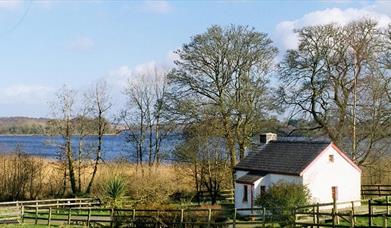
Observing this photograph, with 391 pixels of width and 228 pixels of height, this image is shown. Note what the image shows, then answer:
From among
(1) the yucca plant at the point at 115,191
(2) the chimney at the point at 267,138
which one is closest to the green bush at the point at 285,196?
(2) the chimney at the point at 267,138

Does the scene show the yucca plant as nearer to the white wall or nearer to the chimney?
the chimney

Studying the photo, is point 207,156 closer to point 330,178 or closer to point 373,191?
point 330,178

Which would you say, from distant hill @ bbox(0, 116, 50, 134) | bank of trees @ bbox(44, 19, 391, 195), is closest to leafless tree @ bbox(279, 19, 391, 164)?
bank of trees @ bbox(44, 19, 391, 195)

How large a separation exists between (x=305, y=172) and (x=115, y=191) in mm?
13133

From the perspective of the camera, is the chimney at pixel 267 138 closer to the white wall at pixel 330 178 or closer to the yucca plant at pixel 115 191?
the white wall at pixel 330 178

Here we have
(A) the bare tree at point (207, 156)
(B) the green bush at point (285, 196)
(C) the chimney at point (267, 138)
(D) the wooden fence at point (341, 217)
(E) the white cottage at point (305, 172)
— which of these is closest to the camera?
(D) the wooden fence at point (341, 217)

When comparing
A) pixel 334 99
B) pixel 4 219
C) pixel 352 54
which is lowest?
pixel 4 219

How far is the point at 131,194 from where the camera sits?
43500 millimetres

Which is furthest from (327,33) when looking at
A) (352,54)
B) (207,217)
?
(207,217)

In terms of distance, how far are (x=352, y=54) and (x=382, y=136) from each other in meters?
6.08

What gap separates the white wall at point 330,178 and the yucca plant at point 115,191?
12461 mm

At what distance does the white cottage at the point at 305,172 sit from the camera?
34781 mm

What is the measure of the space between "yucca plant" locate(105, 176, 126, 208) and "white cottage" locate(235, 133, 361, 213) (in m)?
7.86

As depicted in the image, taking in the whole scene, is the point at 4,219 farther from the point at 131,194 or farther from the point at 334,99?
the point at 334,99
